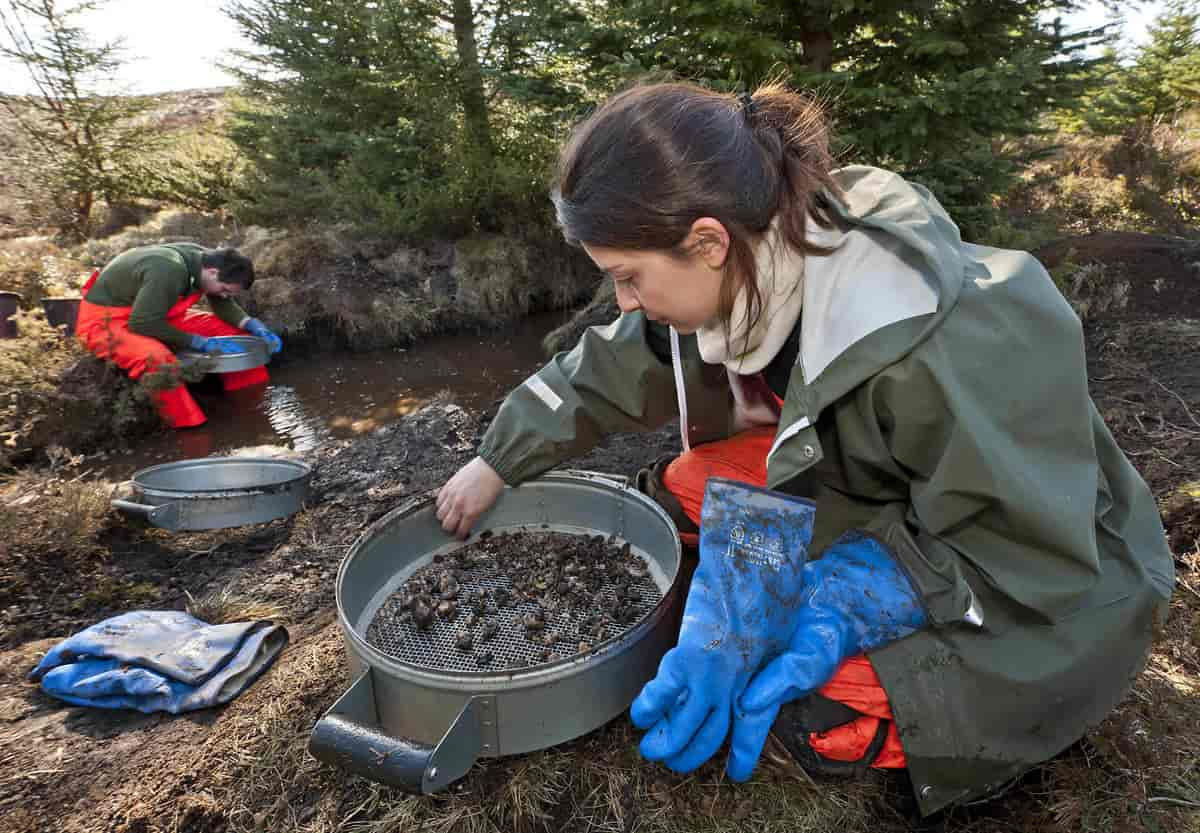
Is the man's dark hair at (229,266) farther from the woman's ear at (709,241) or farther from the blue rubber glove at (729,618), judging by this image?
the blue rubber glove at (729,618)

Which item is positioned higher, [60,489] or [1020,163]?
[1020,163]

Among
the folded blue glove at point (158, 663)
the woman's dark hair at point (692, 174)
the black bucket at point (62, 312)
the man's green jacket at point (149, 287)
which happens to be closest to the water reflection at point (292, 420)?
the man's green jacket at point (149, 287)

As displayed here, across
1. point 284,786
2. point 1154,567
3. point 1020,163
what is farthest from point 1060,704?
point 1020,163

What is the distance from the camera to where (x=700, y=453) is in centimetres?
203

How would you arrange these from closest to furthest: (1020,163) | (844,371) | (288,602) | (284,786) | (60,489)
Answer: (844,371) → (284,786) → (288,602) → (60,489) → (1020,163)

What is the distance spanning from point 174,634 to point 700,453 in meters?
1.67

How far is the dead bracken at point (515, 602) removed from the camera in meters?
1.85

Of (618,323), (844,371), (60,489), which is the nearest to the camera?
(844,371)

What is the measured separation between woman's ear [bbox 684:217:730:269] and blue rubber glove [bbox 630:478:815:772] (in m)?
0.45

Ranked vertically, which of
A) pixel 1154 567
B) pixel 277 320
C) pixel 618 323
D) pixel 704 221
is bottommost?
pixel 277 320

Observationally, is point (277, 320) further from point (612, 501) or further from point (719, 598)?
point (719, 598)

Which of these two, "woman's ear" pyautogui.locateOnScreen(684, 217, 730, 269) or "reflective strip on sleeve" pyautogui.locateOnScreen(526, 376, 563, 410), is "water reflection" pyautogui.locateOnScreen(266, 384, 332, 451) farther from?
"woman's ear" pyautogui.locateOnScreen(684, 217, 730, 269)

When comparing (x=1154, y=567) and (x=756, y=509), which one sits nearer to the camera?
(x=756, y=509)

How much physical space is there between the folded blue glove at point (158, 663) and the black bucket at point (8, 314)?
456 centimetres
